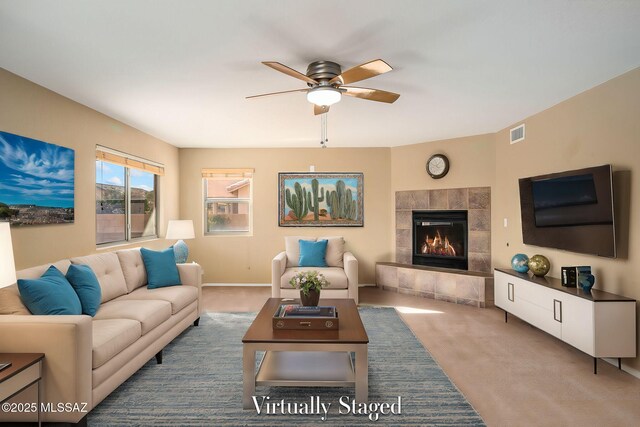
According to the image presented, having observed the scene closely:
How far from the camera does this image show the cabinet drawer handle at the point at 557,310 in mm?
3137

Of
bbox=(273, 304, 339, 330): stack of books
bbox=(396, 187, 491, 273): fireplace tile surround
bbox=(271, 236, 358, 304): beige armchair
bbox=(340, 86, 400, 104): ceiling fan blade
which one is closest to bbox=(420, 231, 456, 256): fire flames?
bbox=(396, 187, 491, 273): fireplace tile surround

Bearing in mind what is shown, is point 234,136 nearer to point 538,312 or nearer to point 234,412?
point 234,412

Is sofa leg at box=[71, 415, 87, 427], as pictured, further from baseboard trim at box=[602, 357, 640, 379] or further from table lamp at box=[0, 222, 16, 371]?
baseboard trim at box=[602, 357, 640, 379]

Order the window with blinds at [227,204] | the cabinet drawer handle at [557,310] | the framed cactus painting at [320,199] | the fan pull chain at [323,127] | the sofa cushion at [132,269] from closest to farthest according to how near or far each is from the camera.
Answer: the cabinet drawer handle at [557,310]
the sofa cushion at [132,269]
the fan pull chain at [323,127]
the framed cactus painting at [320,199]
the window with blinds at [227,204]

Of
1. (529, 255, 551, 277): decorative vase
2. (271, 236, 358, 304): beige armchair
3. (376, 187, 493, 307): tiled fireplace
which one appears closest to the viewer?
(529, 255, 551, 277): decorative vase

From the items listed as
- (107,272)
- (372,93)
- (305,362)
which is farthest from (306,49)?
(107,272)

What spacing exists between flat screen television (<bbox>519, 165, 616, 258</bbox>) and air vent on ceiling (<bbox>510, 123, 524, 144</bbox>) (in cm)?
63

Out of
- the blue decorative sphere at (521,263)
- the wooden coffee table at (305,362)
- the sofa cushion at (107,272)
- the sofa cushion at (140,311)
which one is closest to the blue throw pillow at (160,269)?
the sofa cushion at (107,272)

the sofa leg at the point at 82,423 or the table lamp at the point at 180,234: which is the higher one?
the table lamp at the point at 180,234

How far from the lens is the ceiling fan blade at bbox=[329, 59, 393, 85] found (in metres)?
2.23

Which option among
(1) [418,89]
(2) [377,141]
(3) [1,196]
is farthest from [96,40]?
(2) [377,141]

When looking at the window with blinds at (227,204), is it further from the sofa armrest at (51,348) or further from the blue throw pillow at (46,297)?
the sofa armrest at (51,348)

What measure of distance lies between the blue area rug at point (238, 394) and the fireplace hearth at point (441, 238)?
2338 mm

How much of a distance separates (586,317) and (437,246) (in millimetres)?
2761
